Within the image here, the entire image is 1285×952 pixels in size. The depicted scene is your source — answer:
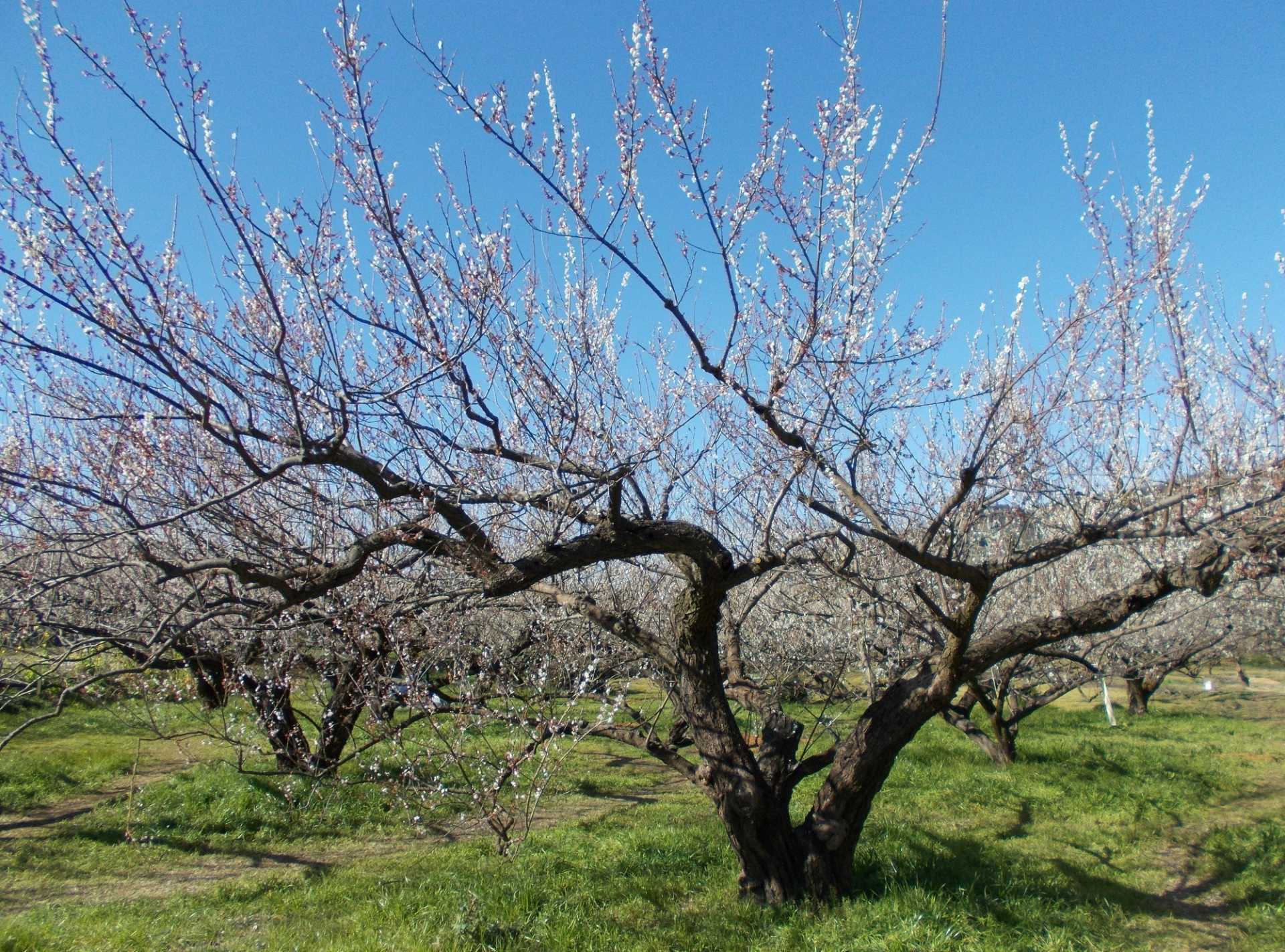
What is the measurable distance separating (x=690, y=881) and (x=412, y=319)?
14.2 ft

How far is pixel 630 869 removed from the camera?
5.92 m

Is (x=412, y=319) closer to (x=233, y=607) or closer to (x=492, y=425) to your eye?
(x=492, y=425)

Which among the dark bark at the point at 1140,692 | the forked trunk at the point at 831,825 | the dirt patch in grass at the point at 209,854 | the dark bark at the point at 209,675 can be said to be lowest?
the dirt patch in grass at the point at 209,854

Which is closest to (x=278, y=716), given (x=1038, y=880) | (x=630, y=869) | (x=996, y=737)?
(x=630, y=869)

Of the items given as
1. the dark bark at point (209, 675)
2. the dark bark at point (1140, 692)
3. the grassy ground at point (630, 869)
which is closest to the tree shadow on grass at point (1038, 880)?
the grassy ground at point (630, 869)

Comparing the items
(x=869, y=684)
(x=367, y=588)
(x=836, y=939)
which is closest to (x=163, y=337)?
(x=367, y=588)

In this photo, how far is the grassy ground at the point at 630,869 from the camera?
15.3 feet

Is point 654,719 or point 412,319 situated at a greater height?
point 412,319

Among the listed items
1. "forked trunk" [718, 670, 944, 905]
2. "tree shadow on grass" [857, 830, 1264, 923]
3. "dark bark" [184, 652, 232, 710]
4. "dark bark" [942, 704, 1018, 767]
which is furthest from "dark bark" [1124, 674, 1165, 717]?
"dark bark" [184, 652, 232, 710]

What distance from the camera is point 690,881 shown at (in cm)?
554

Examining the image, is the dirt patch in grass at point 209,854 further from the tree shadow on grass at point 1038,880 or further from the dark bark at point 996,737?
the dark bark at point 996,737

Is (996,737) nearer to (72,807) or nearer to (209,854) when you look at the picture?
(209,854)

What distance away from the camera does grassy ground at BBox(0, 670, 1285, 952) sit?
4.66m

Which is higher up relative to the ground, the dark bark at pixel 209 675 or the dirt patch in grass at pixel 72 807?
the dark bark at pixel 209 675
